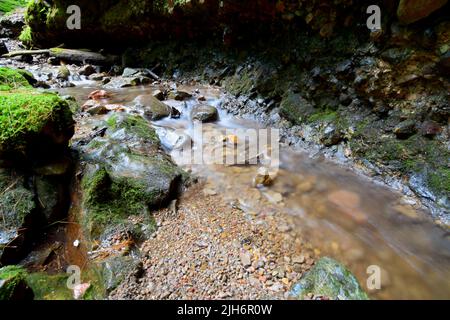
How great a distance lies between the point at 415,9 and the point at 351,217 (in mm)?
2827

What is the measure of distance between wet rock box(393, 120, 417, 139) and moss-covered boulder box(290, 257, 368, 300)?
99.1 inches

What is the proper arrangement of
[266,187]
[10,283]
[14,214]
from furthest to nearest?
[266,187] → [14,214] → [10,283]

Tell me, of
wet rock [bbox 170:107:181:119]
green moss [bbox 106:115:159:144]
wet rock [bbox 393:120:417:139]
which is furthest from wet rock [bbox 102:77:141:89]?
wet rock [bbox 393:120:417:139]

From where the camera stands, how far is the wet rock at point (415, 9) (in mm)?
3366

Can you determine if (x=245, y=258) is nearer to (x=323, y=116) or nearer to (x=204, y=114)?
(x=323, y=116)

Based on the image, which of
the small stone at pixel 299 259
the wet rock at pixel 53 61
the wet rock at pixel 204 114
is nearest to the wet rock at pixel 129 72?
the wet rock at pixel 53 61

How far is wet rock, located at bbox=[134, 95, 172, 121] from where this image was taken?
584cm

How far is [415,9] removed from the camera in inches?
139

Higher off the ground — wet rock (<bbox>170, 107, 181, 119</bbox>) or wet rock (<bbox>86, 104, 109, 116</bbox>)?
wet rock (<bbox>86, 104, 109, 116</bbox>)

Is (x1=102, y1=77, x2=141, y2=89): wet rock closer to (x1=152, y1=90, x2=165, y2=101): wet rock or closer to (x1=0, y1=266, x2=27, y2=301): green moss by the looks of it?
(x1=152, y1=90, x2=165, y2=101): wet rock

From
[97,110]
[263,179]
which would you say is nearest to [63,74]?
[97,110]

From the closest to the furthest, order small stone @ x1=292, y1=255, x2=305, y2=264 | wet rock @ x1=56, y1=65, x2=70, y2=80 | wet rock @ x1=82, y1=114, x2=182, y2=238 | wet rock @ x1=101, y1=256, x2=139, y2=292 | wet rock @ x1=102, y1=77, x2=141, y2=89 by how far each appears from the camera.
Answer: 1. wet rock @ x1=101, y1=256, x2=139, y2=292
2. small stone @ x1=292, y1=255, x2=305, y2=264
3. wet rock @ x1=82, y1=114, x2=182, y2=238
4. wet rock @ x1=102, y1=77, x2=141, y2=89
5. wet rock @ x1=56, y1=65, x2=70, y2=80

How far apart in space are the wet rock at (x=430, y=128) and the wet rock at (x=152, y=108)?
4595 millimetres
